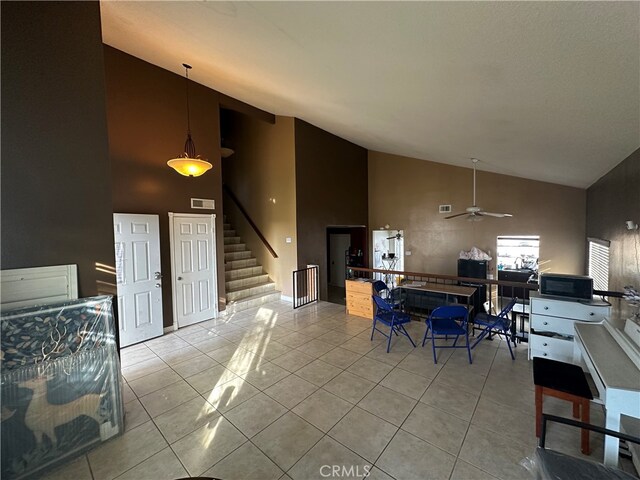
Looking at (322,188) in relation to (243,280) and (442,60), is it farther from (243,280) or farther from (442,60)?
(442,60)

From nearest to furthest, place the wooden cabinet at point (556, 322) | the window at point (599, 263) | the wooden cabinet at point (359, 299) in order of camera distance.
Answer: the wooden cabinet at point (556, 322)
the window at point (599, 263)
the wooden cabinet at point (359, 299)

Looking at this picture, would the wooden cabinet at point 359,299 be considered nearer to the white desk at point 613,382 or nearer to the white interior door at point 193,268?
the white interior door at point 193,268

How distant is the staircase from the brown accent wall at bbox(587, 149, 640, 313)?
557 cm

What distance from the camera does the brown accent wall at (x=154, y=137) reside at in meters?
3.81

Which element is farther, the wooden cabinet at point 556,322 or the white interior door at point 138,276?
the white interior door at point 138,276

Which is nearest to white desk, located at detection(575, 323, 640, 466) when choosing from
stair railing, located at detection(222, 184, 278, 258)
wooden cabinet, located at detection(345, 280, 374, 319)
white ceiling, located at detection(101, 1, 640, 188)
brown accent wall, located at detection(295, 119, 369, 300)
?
white ceiling, located at detection(101, 1, 640, 188)

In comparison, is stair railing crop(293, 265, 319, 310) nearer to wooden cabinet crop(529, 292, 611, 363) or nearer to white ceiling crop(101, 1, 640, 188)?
white ceiling crop(101, 1, 640, 188)

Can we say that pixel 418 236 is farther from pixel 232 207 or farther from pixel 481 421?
pixel 481 421

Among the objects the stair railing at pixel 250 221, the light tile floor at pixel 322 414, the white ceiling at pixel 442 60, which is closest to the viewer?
the white ceiling at pixel 442 60

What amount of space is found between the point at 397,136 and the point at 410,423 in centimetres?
457

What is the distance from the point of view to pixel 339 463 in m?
1.86

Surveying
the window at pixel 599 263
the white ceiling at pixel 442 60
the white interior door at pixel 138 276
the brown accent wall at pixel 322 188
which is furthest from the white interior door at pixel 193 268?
the window at pixel 599 263

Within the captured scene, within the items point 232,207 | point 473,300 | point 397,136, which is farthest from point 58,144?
point 473,300

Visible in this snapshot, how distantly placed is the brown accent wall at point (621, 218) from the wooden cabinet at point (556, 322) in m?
0.49
